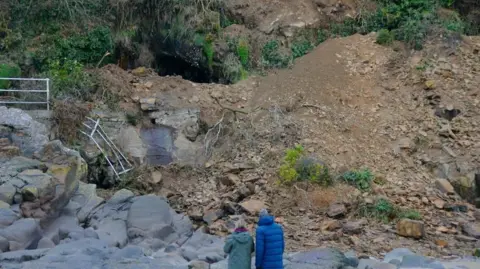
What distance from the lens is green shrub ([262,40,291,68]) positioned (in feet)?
59.2

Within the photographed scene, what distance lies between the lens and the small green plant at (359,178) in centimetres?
1430

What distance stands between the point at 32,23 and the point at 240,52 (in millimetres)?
5001

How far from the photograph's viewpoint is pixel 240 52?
713 inches

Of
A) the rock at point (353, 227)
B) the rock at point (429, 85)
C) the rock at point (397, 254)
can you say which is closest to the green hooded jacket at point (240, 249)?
the rock at point (397, 254)

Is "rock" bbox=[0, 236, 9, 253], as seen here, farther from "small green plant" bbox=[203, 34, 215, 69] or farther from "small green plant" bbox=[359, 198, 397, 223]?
"small green plant" bbox=[203, 34, 215, 69]

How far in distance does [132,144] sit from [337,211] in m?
4.78

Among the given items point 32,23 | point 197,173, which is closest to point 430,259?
point 197,173

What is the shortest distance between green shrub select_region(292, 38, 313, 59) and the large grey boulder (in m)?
6.88

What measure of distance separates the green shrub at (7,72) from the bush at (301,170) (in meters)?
6.25

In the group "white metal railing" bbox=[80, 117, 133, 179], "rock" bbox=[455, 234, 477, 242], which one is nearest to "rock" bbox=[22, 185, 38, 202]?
"white metal railing" bbox=[80, 117, 133, 179]

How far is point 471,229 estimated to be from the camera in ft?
43.3

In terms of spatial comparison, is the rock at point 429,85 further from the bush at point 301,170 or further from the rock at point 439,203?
the bush at point 301,170

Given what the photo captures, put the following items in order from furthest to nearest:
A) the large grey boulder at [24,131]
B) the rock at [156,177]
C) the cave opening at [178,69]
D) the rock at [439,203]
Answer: the cave opening at [178,69]
the rock at [156,177]
the rock at [439,203]
the large grey boulder at [24,131]

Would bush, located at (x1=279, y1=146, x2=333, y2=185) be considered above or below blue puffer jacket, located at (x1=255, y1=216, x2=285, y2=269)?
below
